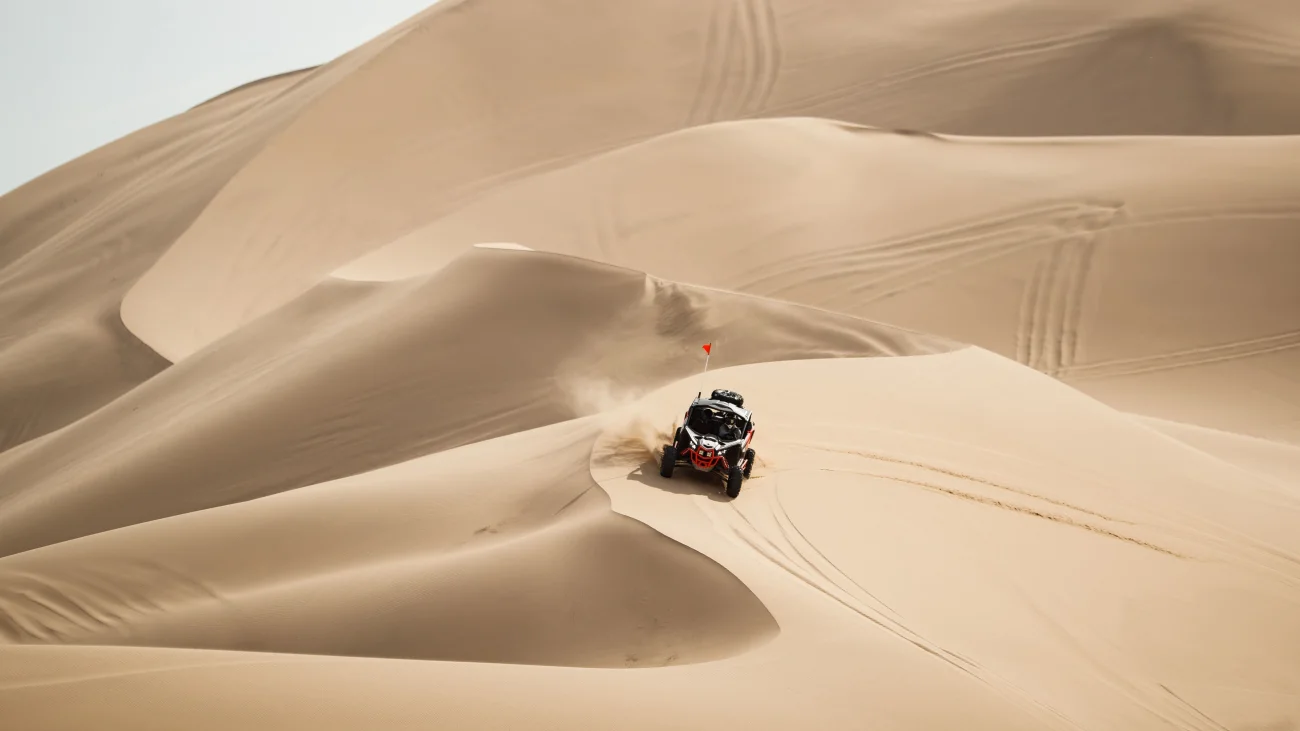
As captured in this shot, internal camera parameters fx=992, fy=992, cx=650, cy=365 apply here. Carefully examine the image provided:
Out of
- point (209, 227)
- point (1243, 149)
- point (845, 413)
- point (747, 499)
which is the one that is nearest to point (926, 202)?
point (1243, 149)

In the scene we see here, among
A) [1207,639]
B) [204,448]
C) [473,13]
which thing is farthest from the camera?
[473,13]

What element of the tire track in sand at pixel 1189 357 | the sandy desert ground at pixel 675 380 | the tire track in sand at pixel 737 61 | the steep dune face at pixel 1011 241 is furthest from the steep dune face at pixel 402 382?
the tire track in sand at pixel 737 61

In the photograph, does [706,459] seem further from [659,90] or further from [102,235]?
[102,235]

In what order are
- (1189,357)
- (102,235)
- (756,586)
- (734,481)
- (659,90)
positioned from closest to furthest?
1. (756,586)
2. (734,481)
3. (1189,357)
4. (102,235)
5. (659,90)

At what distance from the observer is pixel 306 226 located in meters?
18.5

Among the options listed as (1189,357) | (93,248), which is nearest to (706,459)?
(1189,357)

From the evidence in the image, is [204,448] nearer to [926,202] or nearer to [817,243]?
[817,243]

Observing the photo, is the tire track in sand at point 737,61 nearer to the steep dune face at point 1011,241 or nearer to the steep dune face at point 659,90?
the steep dune face at point 659,90

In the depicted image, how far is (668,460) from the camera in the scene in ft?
25.5

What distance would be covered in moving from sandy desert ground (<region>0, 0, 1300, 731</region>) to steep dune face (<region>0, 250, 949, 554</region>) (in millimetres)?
56

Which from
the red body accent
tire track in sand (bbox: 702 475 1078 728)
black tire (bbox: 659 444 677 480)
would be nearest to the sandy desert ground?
tire track in sand (bbox: 702 475 1078 728)

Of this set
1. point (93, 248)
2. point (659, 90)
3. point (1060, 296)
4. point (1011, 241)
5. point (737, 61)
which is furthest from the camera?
point (737, 61)

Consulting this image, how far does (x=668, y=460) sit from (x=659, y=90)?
15.6 metres

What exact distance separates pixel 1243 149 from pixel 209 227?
17.7 meters
